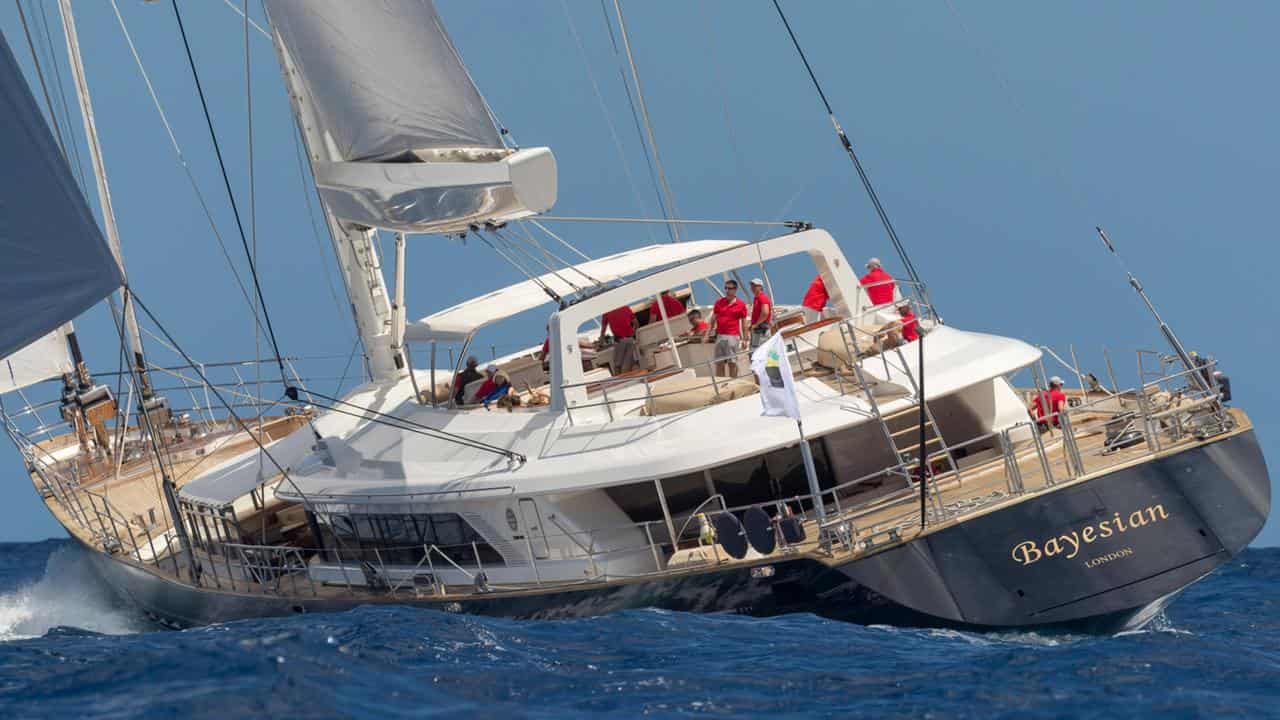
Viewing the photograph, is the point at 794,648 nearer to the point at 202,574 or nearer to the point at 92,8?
the point at 202,574

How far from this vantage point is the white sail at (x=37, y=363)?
18.7 meters

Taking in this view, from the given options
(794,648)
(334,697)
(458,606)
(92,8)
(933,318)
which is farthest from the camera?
(92,8)

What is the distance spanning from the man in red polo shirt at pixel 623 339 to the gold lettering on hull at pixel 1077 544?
16.9ft

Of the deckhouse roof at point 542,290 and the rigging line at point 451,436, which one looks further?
the deckhouse roof at point 542,290

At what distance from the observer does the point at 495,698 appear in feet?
33.5

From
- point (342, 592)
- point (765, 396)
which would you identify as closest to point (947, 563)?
point (765, 396)

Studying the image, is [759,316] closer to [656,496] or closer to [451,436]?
[656,496]

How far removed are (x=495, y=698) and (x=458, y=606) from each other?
320cm

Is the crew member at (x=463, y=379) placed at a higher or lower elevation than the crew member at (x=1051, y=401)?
higher

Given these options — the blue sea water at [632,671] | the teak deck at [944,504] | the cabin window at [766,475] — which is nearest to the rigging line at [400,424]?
the teak deck at [944,504]

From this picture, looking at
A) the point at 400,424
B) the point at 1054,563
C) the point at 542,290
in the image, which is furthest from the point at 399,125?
the point at 1054,563

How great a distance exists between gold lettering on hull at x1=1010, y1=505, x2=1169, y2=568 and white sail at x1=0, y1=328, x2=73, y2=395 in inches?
510

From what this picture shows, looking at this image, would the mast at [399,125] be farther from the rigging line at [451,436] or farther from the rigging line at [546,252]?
the rigging line at [451,436]

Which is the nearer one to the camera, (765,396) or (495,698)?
(495,698)
